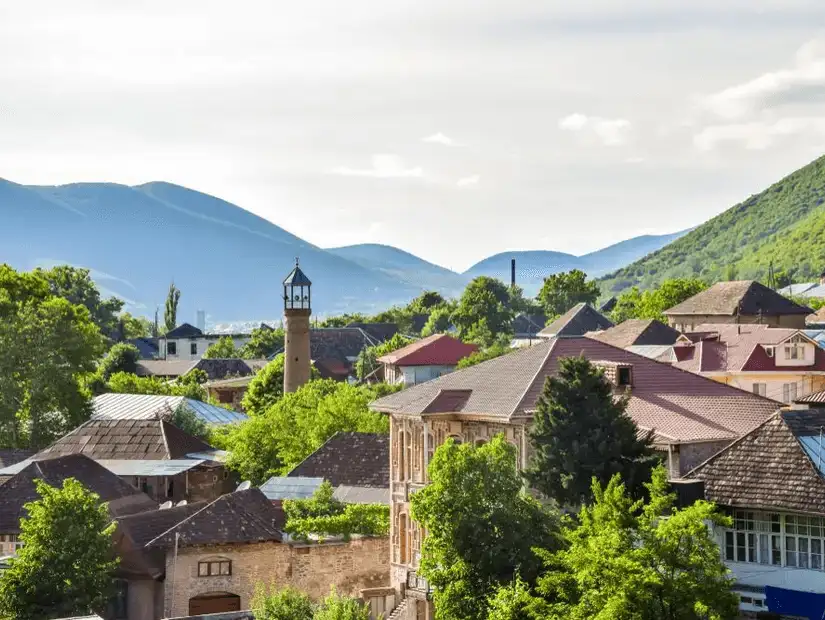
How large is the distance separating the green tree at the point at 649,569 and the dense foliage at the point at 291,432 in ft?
118

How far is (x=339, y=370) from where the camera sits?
5940 inches

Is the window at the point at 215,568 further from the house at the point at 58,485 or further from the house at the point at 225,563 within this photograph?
the house at the point at 58,485

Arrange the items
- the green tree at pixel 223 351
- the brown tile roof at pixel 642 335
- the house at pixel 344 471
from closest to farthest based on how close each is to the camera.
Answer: the house at pixel 344 471
the brown tile roof at pixel 642 335
the green tree at pixel 223 351

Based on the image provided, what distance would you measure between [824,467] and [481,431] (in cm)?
1436

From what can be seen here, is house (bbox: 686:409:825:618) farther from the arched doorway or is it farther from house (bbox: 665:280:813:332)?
house (bbox: 665:280:813:332)

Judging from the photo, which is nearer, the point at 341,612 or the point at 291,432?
the point at 341,612

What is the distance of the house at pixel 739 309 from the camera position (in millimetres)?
111375

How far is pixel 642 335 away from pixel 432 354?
991 inches

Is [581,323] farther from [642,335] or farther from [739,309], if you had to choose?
[642,335]

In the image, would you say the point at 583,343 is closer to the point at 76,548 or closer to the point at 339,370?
the point at 76,548

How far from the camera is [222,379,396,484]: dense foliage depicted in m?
68.7

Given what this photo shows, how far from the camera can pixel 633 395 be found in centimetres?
4538

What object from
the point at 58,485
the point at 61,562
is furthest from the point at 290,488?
the point at 61,562

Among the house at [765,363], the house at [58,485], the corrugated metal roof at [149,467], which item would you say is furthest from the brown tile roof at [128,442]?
the house at [765,363]
